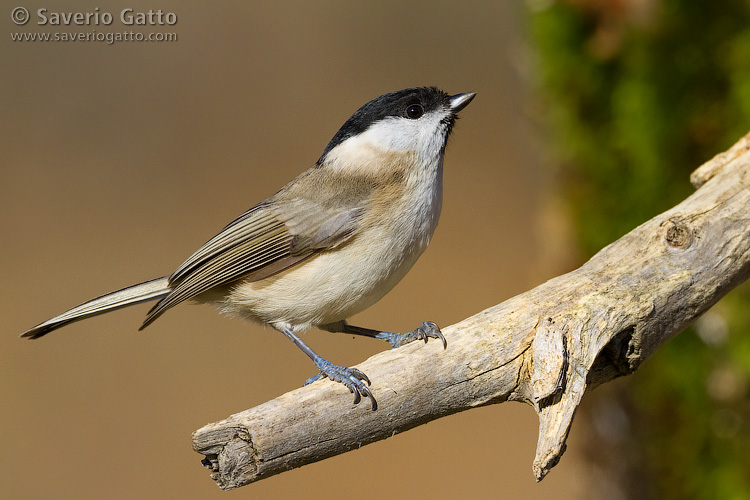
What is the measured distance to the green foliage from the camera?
3.09 meters

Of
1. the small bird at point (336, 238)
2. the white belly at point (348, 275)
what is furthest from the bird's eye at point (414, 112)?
the white belly at point (348, 275)

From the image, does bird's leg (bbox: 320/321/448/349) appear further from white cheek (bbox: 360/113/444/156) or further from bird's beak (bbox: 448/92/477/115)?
bird's beak (bbox: 448/92/477/115)

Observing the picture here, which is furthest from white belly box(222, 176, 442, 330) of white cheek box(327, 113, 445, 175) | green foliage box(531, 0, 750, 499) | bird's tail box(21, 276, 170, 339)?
green foliage box(531, 0, 750, 499)

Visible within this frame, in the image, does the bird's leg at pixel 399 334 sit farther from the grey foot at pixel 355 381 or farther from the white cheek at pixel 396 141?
the white cheek at pixel 396 141

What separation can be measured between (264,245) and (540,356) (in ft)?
3.86

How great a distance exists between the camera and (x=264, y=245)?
266 centimetres

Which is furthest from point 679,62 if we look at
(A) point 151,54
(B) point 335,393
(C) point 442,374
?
(A) point 151,54

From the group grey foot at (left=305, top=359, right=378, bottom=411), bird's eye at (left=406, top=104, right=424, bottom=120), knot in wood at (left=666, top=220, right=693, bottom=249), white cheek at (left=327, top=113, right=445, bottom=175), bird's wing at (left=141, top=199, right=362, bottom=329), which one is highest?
bird's eye at (left=406, top=104, right=424, bottom=120)

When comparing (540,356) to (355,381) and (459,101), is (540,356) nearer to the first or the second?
(355,381)

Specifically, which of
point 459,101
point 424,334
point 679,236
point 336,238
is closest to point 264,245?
point 336,238

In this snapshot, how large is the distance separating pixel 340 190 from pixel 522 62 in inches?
69.3

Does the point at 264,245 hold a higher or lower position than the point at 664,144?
lower

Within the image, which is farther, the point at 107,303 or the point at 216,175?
the point at 216,175

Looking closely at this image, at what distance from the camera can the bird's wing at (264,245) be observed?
2553 millimetres
